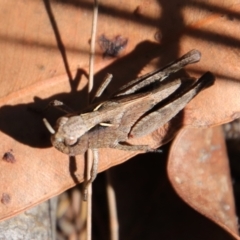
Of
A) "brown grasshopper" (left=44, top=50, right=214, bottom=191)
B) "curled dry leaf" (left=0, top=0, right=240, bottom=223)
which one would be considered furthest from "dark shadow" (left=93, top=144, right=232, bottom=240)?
"curled dry leaf" (left=0, top=0, right=240, bottom=223)

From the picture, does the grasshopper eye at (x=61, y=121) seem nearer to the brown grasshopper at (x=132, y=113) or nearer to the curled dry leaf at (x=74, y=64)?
the brown grasshopper at (x=132, y=113)

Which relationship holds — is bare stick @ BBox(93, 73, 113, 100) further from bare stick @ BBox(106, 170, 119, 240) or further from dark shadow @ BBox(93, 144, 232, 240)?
bare stick @ BBox(106, 170, 119, 240)

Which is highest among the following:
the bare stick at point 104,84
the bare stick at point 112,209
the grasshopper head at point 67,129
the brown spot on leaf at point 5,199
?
the bare stick at point 104,84

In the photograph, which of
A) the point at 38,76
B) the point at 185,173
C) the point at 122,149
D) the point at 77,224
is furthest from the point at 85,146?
the point at 77,224

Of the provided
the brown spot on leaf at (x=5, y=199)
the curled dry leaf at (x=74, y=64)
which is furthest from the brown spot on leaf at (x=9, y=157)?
the brown spot on leaf at (x=5, y=199)

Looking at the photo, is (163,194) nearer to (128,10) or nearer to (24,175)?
(24,175)

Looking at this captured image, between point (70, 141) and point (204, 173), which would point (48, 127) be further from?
point (204, 173)

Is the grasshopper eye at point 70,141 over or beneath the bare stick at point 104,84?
beneath
